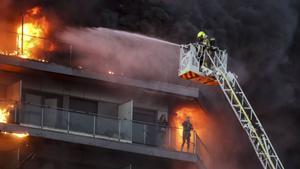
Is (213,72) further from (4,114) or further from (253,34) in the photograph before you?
(253,34)

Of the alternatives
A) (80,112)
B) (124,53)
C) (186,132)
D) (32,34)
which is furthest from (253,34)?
(80,112)

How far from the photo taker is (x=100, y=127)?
4612 cm

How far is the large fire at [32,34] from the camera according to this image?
4700cm

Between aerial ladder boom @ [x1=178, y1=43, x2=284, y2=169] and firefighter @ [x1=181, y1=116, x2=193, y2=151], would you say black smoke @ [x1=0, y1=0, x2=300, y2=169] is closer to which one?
firefighter @ [x1=181, y1=116, x2=193, y2=151]

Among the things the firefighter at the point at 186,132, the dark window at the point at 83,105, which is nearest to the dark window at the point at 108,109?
the dark window at the point at 83,105

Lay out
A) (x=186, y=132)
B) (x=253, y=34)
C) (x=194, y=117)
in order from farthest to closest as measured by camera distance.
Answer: (x=253, y=34), (x=194, y=117), (x=186, y=132)

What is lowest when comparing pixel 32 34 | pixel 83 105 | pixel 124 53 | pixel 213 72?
pixel 83 105

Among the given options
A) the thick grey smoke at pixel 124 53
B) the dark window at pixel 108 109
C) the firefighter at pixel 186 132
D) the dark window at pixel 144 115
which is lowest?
the firefighter at pixel 186 132

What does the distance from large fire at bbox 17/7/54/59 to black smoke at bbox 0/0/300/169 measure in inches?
81.0

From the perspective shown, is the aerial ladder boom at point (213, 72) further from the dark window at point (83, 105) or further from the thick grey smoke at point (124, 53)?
the dark window at point (83, 105)

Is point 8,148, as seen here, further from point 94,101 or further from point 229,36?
point 229,36

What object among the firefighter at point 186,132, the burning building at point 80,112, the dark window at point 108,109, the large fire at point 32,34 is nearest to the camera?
the burning building at point 80,112

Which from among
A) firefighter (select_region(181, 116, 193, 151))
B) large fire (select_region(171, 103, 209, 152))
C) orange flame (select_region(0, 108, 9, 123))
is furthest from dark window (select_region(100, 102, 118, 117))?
orange flame (select_region(0, 108, 9, 123))

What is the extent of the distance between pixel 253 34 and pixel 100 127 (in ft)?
34.6
